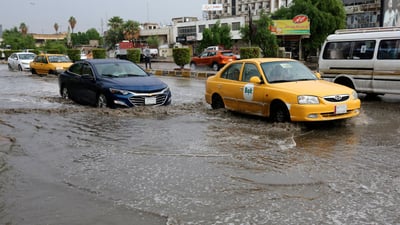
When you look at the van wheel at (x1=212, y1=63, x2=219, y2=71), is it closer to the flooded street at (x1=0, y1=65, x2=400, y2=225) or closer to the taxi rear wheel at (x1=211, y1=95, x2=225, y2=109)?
the taxi rear wheel at (x1=211, y1=95, x2=225, y2=109)

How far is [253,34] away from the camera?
130 ft

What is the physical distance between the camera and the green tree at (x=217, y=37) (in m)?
65.2

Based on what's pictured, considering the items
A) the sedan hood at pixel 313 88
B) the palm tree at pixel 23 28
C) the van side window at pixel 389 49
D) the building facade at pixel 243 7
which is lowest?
the sedan hood at pixel 313 88

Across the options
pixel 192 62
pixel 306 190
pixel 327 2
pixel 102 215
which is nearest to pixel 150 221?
pixel 102 215

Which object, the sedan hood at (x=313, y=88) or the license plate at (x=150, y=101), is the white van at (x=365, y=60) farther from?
the license plate at (x=150, y=101)

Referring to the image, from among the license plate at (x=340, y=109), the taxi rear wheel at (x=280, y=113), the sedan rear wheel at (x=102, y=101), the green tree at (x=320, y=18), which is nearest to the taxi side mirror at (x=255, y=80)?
the taxi rear wheel at (x=280, y=113)

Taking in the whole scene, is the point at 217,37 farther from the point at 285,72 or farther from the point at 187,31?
the point at 285,72

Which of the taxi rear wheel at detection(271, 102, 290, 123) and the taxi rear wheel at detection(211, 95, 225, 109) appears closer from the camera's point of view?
the taxi rear wheel at detection(271, 102, 290, 123)

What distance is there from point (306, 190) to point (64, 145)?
4317mm

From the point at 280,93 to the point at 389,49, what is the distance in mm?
4516

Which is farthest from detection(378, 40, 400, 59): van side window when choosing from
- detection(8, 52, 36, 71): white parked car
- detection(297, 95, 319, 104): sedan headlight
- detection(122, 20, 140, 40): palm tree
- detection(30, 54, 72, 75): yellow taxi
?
detection(122, 20, 140, 40): palm tree

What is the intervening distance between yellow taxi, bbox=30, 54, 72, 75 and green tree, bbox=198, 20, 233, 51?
40.9 metres

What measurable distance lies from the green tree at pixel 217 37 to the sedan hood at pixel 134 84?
54.8 m

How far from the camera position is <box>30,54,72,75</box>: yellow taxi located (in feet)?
81.8
